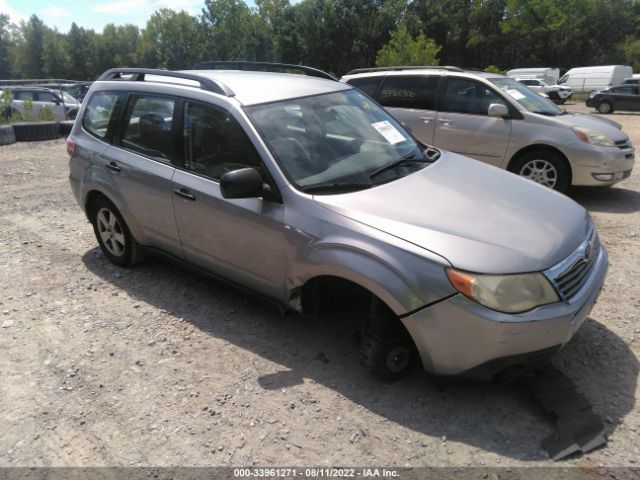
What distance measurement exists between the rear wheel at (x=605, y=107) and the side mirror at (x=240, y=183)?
82.8 ft

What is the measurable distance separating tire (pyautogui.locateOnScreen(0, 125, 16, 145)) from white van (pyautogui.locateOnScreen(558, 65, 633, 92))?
1417 inches

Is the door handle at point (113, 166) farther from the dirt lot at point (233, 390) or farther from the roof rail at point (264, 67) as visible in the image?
the roof rail at point (264, 67)

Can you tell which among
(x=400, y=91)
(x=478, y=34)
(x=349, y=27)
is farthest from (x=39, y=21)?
(x=400, y=91)

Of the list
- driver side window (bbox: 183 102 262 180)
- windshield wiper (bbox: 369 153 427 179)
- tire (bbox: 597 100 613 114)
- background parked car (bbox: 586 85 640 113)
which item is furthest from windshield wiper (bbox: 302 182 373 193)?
tire (bbox: 597 100 613 114)

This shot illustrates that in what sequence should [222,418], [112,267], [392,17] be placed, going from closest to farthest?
[222,418] < [112,267] < [392,17]

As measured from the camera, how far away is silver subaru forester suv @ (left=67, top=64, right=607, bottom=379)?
2549 millimetres

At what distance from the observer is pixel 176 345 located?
11.6ft

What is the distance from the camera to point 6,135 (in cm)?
1162

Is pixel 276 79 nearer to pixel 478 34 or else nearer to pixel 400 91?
pixel 400 91

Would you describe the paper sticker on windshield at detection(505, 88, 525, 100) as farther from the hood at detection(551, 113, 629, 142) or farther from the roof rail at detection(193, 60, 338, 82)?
the roof rail at detection(193, 60, 338, 82)

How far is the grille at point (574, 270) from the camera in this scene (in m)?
2.64

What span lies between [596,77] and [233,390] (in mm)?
40945

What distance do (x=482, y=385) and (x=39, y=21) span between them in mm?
122601

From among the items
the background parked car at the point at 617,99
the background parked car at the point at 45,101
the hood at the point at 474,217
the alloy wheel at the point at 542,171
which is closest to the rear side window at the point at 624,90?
the background parked car at the point at 617,99
